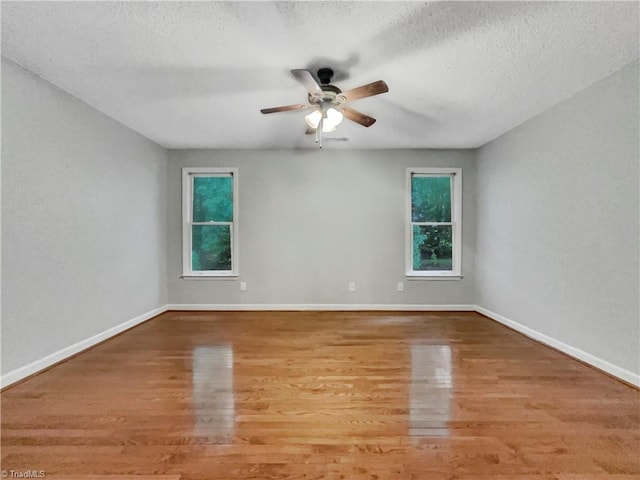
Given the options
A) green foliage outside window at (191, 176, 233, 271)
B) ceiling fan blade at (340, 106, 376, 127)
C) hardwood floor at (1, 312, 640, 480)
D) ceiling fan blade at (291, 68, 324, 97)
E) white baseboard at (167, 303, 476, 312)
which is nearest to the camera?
hardwood floor at (1, 312, 640, 480)

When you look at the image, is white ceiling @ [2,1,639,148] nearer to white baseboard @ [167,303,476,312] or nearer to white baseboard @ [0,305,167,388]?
white baseboard @ [0,305,167,388]

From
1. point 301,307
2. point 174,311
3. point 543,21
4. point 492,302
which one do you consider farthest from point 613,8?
point 174,311

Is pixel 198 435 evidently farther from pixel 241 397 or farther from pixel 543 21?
pixel 543 21

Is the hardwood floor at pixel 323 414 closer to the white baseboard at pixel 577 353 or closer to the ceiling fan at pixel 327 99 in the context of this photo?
the white baseboard at pixel 577 353

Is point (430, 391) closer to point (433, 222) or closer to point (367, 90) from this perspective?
point (367, 90)

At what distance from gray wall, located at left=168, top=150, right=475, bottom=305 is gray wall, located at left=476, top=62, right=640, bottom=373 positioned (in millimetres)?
891

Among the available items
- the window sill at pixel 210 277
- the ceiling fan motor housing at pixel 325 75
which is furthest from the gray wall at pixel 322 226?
the ceiling fan motor housing at pixel 325 75

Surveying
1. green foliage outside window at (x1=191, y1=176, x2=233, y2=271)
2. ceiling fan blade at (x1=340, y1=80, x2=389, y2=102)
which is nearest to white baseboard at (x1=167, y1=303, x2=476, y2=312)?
green foliage outside window at (x1=191, y1=176, x2=233, y2=271)

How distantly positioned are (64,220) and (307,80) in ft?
8.15

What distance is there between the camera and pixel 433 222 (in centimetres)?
440

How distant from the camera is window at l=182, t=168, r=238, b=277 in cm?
435

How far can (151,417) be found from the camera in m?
1.73

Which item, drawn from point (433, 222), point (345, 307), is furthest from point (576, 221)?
point (345, 307)

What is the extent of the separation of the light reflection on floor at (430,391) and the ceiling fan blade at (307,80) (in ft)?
7.35
